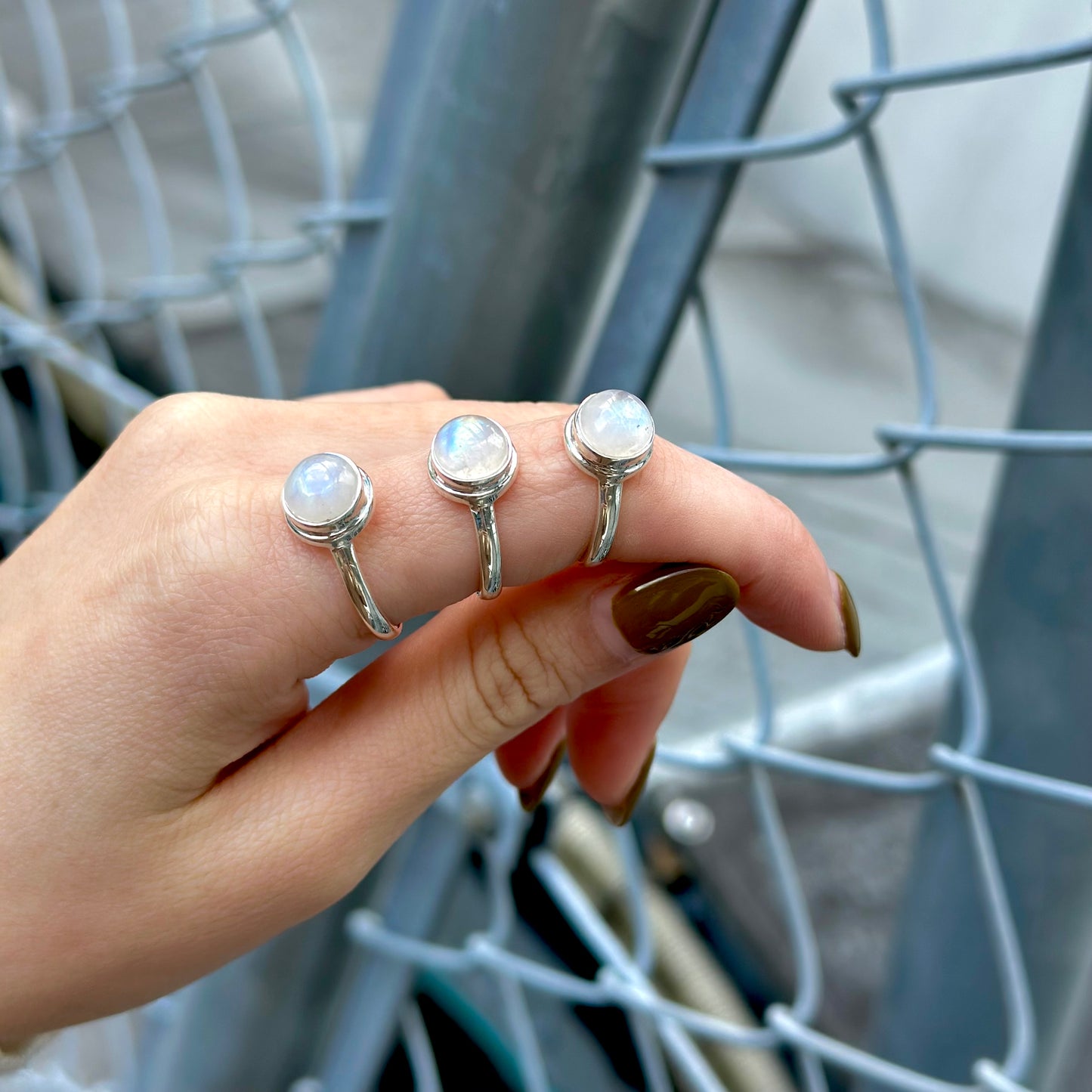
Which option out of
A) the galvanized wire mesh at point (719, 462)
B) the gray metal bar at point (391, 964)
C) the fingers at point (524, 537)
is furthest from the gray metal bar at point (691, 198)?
the gray metal bar at point (391, 964)

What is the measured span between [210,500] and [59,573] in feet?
0.32

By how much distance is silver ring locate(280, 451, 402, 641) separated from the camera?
1.00 feet

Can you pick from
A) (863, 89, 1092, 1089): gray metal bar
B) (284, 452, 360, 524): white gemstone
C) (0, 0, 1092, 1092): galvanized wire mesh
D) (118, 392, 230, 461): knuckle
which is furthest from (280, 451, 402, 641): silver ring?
(863, 89, 1092, 1089): gray metal bar

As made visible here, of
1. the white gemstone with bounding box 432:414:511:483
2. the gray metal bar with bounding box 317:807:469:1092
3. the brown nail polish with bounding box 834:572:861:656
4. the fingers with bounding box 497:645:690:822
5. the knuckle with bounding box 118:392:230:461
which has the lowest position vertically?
the gray metal bar with bounding box 317:807:469:1092

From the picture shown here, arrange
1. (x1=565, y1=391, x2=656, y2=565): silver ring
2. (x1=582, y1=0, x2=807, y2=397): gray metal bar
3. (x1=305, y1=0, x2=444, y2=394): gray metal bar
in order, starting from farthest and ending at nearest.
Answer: (x1=305, y1=0, x2=444, y2=394): gray metal bar
(x1=582, y1=0, x2=807, y2=397): gray metal bar
(x1=565, y1=391, x2=656, y2=565): silver ring

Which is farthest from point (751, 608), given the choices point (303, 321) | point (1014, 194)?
point (303, 321)

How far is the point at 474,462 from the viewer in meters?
0.30

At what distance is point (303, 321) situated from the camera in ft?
5.02

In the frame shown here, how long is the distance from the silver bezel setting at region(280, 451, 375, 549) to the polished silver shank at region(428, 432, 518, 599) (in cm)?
2

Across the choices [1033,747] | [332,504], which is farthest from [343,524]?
[1033,747]

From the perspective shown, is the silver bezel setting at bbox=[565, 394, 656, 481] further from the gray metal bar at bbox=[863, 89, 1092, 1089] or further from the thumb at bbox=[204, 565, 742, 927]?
the gray metal bar at bbox=[863, 89, 1092, 1089]

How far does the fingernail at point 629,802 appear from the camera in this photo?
0.46 m

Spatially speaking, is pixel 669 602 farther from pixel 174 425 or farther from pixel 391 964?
pixel 391 964

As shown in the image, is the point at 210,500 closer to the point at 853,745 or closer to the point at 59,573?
the point at 59,573
